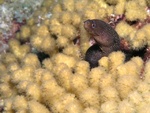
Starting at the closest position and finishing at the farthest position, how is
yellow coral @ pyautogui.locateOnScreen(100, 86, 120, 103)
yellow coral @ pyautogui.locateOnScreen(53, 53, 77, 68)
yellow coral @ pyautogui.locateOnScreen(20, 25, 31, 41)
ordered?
yellow coral @ pyautogui.locateOnScreen(100, 86, 120, 103)
yellow coral @ pyautogui.locateOnScreen(53, 53, 77, 68)
yellow coral @ pyautogui.locateOnScreen(20, 25, 31, 41)

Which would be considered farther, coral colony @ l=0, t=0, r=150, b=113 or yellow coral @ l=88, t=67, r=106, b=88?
yellow coral @ l=88, t=67, r=106, b=88

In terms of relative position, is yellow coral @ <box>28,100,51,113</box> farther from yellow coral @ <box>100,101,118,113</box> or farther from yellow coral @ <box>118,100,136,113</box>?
yellow coral @ <box>118,100,136,113</box>

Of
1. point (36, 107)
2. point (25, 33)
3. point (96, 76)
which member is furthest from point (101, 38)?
point (25, 33)

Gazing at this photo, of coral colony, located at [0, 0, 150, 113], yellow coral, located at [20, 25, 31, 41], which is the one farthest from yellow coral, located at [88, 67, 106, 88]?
yellow coral, located at [20, 25, 31, 41]

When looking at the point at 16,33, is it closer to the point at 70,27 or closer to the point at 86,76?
the point at 70,27

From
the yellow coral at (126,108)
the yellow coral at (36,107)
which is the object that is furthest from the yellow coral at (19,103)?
the yellow coral at (126,108)

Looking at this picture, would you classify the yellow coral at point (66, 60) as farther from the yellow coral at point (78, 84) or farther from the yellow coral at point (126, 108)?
the yellow coral at point (126, 108)
